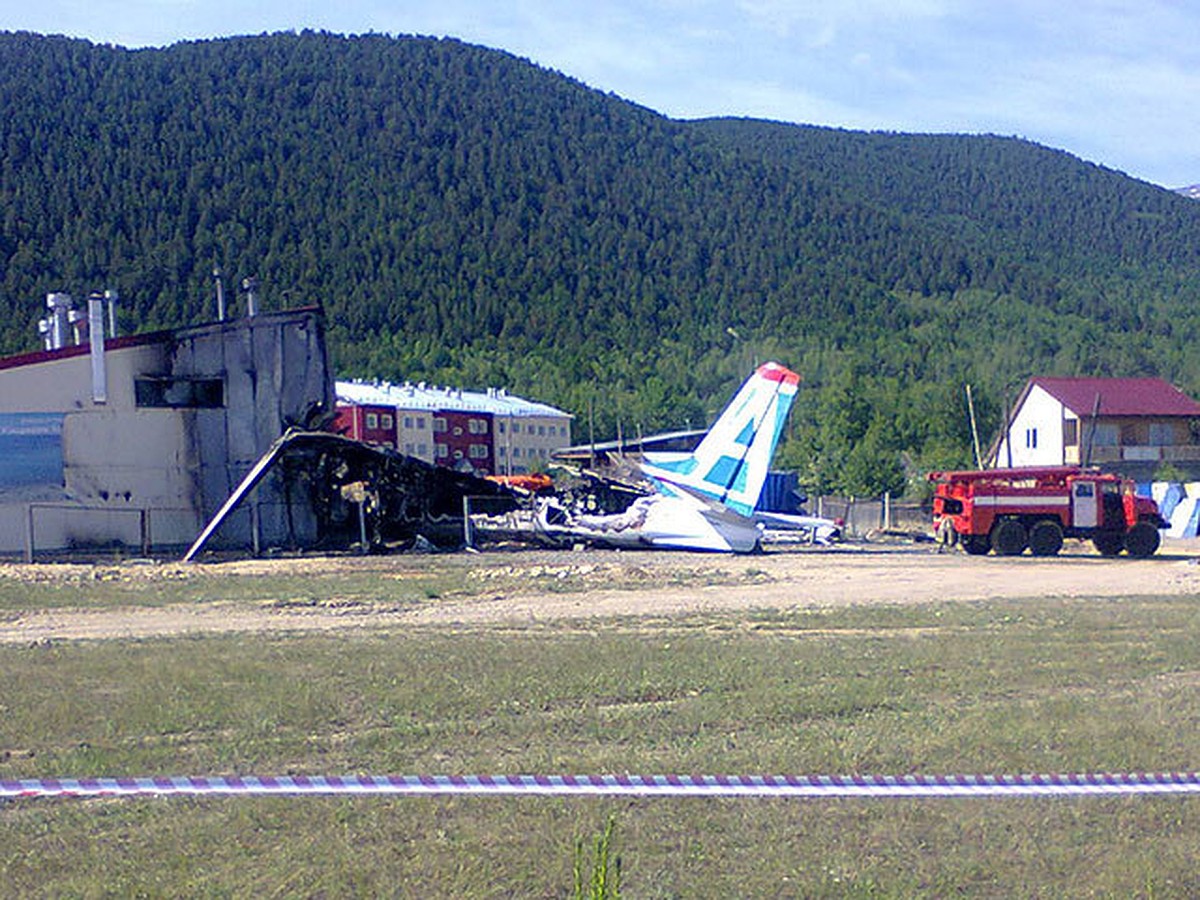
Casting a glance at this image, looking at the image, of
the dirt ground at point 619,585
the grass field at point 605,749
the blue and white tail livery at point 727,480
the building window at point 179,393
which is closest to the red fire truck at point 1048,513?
the dirt ground at point 619,585

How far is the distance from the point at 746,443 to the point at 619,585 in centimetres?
901

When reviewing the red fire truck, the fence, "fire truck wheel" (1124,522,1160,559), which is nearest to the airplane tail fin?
the red fire truck

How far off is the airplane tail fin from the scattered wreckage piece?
6714 mm

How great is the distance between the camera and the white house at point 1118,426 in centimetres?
6475

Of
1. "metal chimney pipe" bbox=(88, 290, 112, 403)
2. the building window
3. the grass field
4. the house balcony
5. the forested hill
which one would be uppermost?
the forested hill

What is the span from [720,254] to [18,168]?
247 feet

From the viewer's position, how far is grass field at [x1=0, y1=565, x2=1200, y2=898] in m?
6.40

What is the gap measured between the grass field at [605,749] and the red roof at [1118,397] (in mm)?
52345

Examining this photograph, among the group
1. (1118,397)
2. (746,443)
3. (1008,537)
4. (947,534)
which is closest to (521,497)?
(746,443)

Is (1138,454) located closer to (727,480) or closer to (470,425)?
(727,480)

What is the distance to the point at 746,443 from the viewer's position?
3159 cm

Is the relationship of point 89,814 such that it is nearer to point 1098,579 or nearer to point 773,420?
point 1098,579

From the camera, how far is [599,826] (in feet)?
23.1

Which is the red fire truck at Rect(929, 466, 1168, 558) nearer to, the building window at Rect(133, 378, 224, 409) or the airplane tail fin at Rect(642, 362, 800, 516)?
the airplane tail fin at Rect(642, 362, 800, 516)
